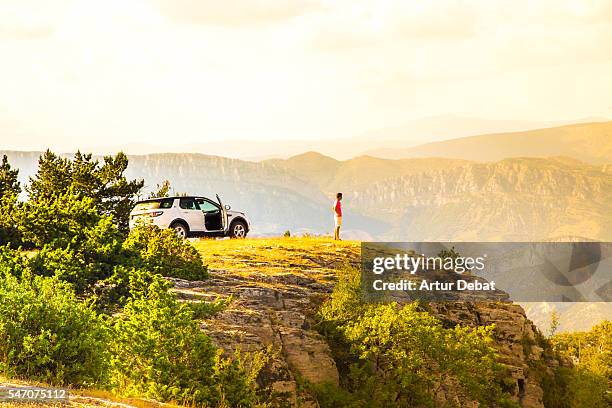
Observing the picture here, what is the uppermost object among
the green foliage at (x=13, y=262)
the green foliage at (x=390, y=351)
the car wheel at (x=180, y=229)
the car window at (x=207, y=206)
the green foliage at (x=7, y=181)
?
the green foliage at (x=7, y=181)

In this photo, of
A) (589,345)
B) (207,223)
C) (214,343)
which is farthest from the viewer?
(589,345)

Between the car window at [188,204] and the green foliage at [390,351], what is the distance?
10.2 meters

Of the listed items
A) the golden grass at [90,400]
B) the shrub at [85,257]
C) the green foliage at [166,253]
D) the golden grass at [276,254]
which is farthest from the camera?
the golden grass at [276,254]

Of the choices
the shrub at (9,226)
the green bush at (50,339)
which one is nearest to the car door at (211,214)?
the shrub at (9,226)

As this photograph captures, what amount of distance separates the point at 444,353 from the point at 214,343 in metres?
17.6

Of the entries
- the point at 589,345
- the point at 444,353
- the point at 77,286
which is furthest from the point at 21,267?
the point at 589,345

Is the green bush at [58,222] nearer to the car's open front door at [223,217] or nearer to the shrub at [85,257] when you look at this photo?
the shrub at [85,257]

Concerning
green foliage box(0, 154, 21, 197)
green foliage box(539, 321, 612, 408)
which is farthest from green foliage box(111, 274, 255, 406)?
green foliage box(539, 321, 612, 408)

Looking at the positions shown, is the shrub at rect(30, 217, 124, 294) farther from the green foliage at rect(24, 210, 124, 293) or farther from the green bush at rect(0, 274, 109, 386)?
the green bush at rect(0, 274, 109, 386)

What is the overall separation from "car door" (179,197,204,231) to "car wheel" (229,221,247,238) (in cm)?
285

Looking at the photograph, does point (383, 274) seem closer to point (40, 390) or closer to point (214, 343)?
point (214, 343)

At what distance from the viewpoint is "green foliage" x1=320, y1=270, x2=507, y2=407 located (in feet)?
150

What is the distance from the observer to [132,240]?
43.8 metres

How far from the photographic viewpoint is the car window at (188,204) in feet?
176
